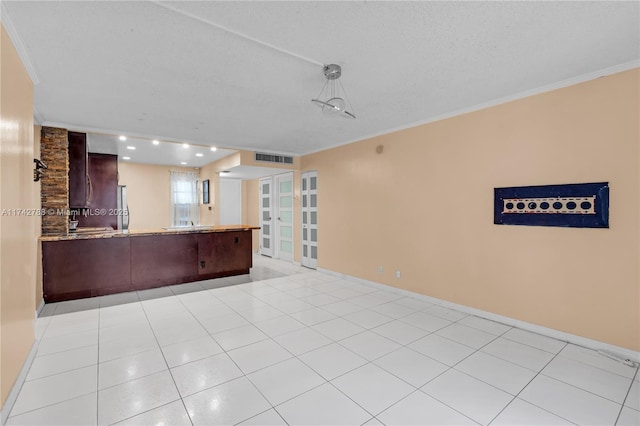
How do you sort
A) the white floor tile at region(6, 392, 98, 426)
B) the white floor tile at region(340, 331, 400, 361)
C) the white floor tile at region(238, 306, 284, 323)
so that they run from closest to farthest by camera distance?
1. the white floor tile at region(6, 392, 98, 426)
2. the white floor tile at region(340, 331, 400, 361)
3. the white floor tile at region(238, 306, 284, 323)

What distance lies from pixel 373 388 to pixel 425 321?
1585 millimetres

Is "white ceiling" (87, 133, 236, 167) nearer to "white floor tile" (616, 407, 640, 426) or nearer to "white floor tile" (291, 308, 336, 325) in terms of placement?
"white floor tile" (291, 308, 336, 325)

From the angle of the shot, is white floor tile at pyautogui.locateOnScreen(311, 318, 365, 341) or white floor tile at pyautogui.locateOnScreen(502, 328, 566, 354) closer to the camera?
white floor tile at pyautogui.locateOnScreen(502, 328, 566, 354)

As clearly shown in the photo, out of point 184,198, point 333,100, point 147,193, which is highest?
point 333,100

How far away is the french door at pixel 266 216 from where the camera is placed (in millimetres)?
8064

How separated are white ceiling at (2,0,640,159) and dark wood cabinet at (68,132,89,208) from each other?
0.74 meters

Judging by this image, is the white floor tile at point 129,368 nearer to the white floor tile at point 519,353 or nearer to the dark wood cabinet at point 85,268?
the dark wood cabinet at point 85,268

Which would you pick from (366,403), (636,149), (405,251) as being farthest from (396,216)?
(366,403)

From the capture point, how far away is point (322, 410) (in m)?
1.97

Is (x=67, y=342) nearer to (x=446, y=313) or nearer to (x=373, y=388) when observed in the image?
(x=373, y=388)

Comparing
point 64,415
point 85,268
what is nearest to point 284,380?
point 64,415

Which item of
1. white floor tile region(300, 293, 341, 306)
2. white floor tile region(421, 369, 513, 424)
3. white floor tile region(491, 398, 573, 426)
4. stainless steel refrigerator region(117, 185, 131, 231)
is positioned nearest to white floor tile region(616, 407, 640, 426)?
white floor tile region(491, 398, 573, 426)

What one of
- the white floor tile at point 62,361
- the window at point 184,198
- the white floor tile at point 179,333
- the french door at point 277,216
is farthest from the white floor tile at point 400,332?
the window at point 184,198

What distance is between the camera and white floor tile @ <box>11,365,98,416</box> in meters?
2.01
